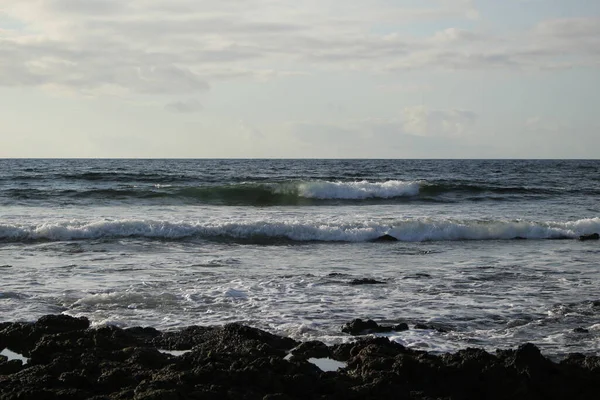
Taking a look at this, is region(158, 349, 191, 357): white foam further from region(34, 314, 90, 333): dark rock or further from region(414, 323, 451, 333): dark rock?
region(414, 323, 451, 333): dark rock

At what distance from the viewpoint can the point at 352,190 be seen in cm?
3164

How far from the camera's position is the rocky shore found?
239 inches

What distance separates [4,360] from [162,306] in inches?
121

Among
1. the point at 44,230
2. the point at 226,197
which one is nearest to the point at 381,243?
the point at 44,230

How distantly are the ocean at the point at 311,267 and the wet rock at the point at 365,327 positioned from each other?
173 millimetres

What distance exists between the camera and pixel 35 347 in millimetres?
7391

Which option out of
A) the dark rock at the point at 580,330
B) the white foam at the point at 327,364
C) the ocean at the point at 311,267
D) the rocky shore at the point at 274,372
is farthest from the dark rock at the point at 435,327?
the white foam at the point at 327,364

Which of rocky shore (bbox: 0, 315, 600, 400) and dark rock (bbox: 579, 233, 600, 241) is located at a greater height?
dark rock (bbox: 579, 233, 600, 241)

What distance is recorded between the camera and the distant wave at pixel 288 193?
28.8 meters

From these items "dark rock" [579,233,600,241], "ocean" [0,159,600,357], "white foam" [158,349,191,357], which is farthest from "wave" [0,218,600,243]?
"white foam" [158,349,191,357]

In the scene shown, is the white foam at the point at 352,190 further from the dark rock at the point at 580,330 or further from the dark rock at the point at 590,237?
the dark rock at the point at 580,330

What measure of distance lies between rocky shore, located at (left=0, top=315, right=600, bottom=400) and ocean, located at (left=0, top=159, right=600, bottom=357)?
1047 mm

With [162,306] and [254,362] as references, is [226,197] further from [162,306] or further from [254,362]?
[254,362]

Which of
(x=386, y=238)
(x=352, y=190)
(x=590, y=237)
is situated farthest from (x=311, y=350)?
(x=352, y=190)
